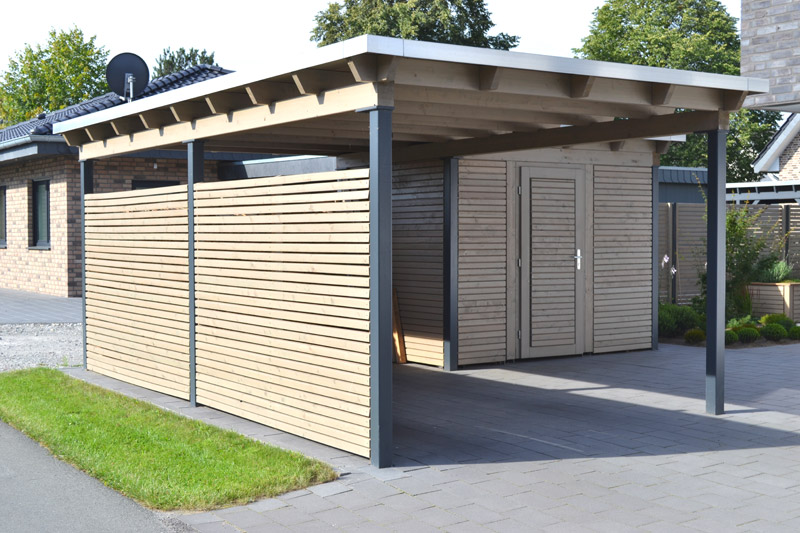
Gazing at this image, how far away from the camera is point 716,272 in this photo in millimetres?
7863

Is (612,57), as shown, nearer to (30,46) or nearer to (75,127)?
(30,46)

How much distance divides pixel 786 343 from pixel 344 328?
9311 mm

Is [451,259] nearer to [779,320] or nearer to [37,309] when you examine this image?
[779,320]

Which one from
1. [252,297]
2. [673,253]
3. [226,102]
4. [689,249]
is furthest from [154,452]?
[689,249]

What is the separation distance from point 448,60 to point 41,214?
1802 cm

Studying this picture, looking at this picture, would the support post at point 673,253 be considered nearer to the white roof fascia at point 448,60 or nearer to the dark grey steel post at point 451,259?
the dark grey steel post at point 451,259

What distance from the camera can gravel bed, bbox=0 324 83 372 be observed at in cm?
1125

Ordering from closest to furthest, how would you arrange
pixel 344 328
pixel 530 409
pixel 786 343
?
pixel 344 328 → pixel 530 409 → pixel 786 343

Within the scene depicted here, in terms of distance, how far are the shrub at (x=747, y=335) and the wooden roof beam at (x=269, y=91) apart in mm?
8772

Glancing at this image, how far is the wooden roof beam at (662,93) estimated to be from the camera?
7.59 metres

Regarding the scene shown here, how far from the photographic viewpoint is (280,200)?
7.25 m

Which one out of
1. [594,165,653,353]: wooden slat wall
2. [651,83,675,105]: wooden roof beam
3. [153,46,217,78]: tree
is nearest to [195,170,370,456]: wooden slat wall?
[651,83,675,105]: wooden roof beam

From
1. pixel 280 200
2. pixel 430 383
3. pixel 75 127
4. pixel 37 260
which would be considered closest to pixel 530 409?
pixel 430 383

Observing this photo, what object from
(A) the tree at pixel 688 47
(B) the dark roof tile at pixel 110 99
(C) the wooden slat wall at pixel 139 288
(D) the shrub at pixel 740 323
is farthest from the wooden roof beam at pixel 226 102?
(A) the tree at pixel 688 47
